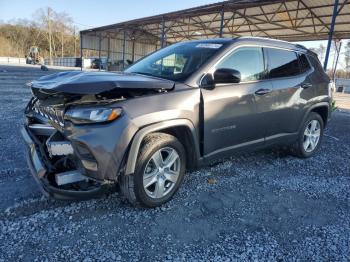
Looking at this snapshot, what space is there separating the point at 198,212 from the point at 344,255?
138cm

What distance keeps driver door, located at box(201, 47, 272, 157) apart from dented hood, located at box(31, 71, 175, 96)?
612mm

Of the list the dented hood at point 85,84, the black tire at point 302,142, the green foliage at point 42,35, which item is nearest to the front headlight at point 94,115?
the dented hood at point 85,84

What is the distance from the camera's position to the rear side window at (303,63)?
501cm

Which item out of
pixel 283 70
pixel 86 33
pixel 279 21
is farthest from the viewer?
pixel 86 33

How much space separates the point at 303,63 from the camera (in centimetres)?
507

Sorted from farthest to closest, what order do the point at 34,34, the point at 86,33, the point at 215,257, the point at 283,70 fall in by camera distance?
the point at 34,34, the point at 86,33, the point at 283,70, the point at 215,257

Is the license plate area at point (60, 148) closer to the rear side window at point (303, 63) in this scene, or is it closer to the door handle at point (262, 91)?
the door handle at point (262, 91)

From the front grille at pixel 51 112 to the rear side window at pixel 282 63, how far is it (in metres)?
2.85

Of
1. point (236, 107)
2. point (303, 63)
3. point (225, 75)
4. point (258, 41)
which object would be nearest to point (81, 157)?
point (225, 75)

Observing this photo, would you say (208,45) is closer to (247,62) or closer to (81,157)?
(247,62)

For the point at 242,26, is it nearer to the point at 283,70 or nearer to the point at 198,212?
the point at 283,70

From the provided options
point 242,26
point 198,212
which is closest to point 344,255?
point 198,212

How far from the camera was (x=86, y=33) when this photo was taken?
35344 mm

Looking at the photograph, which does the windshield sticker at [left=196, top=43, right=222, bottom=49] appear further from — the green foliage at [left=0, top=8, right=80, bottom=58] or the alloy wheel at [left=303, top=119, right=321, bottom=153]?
the green foliage at [left=0, top=8, right=80, bottom=58]
